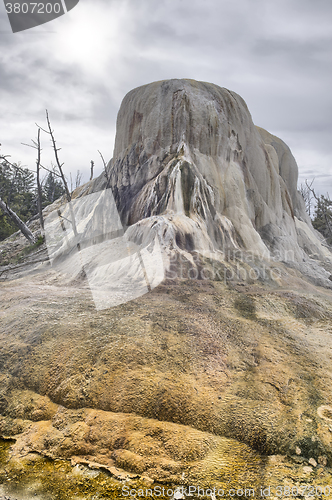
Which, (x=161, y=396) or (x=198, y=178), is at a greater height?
(x=198, y=178)

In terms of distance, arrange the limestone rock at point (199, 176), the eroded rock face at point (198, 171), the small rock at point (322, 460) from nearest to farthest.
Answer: the small rock at point (322, 460) < the limestone rock at point (199, 176) < the eroded rock face at point (198, 171)

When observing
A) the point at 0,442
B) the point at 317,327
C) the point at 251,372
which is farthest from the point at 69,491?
the point at 317,327

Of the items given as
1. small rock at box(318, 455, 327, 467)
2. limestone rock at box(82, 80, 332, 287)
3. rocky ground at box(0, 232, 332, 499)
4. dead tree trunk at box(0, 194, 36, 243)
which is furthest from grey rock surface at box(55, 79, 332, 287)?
small rock at box(318, 455, 327, 467)

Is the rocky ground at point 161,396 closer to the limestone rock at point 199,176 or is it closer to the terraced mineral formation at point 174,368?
the terraced mineral formation at point 174,368

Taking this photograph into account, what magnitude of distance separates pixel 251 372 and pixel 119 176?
1140 centimetres

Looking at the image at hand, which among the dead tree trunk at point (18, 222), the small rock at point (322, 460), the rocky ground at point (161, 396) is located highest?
the dead tree trunk at point (18, 222)

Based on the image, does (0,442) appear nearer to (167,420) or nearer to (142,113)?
(167,420)

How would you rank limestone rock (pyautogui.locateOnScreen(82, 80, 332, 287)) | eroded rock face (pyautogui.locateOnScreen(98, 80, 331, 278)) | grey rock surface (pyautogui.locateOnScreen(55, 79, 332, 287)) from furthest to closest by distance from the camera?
eroded rock face (pyautogui.locateOnScreen(98, 80, 331, 278)) < limestone rock (pyautogui.locateOnScreen(82, 80, 332, 287)) < grey rock surface (pyautogui.locateOnScreen(55, 79, 332, 287))

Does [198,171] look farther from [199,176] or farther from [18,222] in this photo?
[18,222]

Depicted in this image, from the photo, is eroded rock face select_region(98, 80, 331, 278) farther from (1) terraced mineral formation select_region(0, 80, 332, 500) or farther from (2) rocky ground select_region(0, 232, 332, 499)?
(2) rocky ground select_region(0, 232, 332, 499)

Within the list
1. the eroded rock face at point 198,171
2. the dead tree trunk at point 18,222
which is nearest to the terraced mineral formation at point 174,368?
the eroded rock face at point 198,171

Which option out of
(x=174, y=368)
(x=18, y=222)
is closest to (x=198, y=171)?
(x=174, y=368)

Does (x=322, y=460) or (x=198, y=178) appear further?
(x=198, y=178)

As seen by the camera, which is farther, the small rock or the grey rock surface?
the grey rock surface
